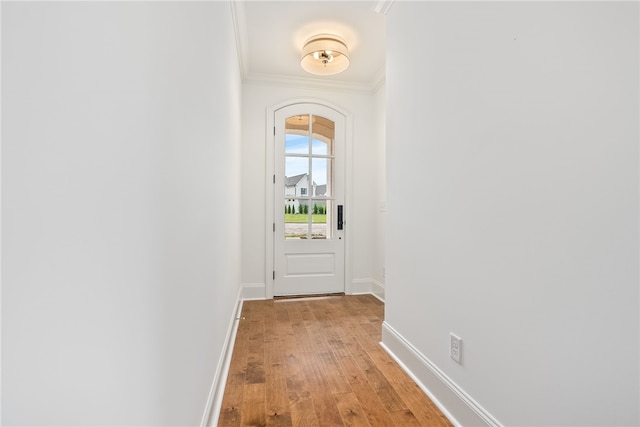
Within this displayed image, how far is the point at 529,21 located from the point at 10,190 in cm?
149

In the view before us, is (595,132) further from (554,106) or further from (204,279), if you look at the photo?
(204,279)

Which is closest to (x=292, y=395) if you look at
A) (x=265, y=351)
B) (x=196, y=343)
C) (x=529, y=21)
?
(x=265, y=351)

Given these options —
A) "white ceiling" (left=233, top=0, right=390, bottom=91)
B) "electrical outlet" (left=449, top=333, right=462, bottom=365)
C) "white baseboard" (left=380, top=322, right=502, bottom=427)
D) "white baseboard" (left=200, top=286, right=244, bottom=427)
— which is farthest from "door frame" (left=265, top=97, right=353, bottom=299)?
"electrical outlet" (left=449, top=333, right=462, bottom=365)

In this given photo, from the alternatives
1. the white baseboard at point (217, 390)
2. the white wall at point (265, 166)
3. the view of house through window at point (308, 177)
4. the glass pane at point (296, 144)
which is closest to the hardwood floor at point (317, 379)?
the white baseboard at point (217, 390)

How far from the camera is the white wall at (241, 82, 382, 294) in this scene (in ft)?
11.7

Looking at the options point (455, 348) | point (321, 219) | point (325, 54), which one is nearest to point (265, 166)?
point (321, 219)

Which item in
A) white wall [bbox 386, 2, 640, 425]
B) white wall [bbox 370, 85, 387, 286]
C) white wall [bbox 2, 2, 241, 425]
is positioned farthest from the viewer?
white wall [bbox 370, 85, 387, 286]

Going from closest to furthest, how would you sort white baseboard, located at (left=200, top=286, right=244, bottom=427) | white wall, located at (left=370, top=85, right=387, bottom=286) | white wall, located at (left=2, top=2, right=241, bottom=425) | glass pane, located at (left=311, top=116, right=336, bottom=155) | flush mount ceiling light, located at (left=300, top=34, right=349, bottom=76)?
white wall, located at (left=2, top=2, right=241, bottom=425) < white baseboard, located at (left=200, top=286, right=244, bottom=427) < flush mount ceiling light, located at (left=300, top=34, right=349, bottom=76) < white wall, located at (left=370, top=85, right=387, bottom=286) < glass pane, located at (left=311, top=116, right=336, bottom=155)

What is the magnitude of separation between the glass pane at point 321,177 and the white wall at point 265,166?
311 mm

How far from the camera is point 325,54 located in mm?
2863

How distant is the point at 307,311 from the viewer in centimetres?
310

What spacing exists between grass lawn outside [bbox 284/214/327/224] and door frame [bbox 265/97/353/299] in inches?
6.6

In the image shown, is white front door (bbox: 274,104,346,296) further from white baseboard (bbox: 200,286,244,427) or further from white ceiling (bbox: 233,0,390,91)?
white baseboard (bbox: 200,286,244,427)

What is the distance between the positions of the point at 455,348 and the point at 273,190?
102 inches
